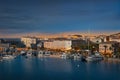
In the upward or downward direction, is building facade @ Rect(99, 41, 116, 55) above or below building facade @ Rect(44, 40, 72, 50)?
below

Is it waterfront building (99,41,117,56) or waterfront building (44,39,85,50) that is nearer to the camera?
waterfront building (99,41,117,56)

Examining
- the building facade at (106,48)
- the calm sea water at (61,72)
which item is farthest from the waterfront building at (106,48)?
the calm sea water at (61,72)

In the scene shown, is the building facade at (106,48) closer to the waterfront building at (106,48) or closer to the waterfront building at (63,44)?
the waterfront building at (106,48)

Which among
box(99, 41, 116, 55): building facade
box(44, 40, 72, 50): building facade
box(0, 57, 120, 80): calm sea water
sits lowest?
box(0, 57, 120, 80): calm sea water

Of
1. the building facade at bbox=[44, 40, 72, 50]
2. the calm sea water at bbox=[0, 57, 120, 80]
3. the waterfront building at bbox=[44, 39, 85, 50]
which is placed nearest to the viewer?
the calm sea water at bbox=[0, 57, 120, 80]

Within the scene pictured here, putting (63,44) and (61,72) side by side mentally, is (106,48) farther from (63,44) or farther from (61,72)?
(61,72)

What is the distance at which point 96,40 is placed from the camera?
14.9m

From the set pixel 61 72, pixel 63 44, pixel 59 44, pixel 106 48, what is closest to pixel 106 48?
pixel 106 48

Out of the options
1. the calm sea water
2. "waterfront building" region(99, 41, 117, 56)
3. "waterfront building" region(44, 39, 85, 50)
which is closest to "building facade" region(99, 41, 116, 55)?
"waterfront building" region(99, 41, 117, 56)

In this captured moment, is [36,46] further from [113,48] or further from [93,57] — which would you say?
[93,57]

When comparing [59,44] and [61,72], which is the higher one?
[59,44]

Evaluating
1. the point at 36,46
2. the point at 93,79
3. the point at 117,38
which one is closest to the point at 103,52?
the point at 117,38

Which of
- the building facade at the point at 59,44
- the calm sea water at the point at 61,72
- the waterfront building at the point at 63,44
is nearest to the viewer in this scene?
the calm sea water at the point at 61,72

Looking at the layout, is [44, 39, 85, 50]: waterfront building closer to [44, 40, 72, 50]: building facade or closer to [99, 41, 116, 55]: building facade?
[44, 40, 72, 50]: building facade
